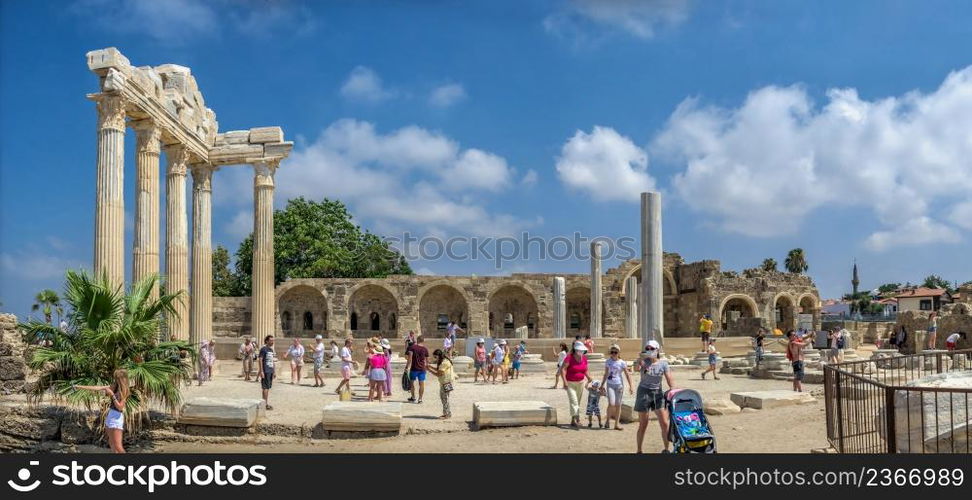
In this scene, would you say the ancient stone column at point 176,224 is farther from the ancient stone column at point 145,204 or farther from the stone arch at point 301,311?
the stone arch at point 301,311

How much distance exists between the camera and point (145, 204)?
18.0 meters

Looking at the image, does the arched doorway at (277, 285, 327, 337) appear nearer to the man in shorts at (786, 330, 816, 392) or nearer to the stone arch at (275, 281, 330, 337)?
the stone arch at (275, 281, 330, 337)

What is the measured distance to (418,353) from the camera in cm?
1404

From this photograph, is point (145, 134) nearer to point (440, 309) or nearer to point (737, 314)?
point (440, 309)

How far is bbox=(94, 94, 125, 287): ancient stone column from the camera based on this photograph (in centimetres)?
1596

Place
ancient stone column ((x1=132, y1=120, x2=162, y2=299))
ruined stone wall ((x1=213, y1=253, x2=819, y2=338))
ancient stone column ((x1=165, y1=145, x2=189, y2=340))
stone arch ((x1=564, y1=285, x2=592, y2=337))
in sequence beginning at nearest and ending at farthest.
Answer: ancient stone column ((x1=132, y1=120, x2=162, y2=299)), ancient stone column ((x1=165, y1=145, x2=189, y2=340)), ruined stone wall ((x1=213, y1=253, x2=819, y2=338)), stone arch ((x1=564, y1=285, x2=592, y2=337))

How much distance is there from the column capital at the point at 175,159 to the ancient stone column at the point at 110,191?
408cm

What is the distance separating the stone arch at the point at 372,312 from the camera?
42469 mm

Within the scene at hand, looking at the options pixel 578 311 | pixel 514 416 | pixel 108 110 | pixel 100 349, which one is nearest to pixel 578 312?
pixel 578 311

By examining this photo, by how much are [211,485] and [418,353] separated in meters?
7.05

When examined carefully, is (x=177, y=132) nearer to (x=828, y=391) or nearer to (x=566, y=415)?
(x=566, y=415)

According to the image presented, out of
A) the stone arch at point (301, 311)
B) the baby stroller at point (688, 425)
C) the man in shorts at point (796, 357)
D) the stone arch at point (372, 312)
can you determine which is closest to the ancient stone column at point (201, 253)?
the man in shorts at point (796, 357)

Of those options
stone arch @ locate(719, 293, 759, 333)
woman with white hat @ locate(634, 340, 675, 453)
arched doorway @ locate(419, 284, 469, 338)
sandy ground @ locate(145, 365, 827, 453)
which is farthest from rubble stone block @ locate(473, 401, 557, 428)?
arched doorway @ locate(419, 284, 469, 338)

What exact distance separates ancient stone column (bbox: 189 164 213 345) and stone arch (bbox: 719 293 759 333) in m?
27.7
